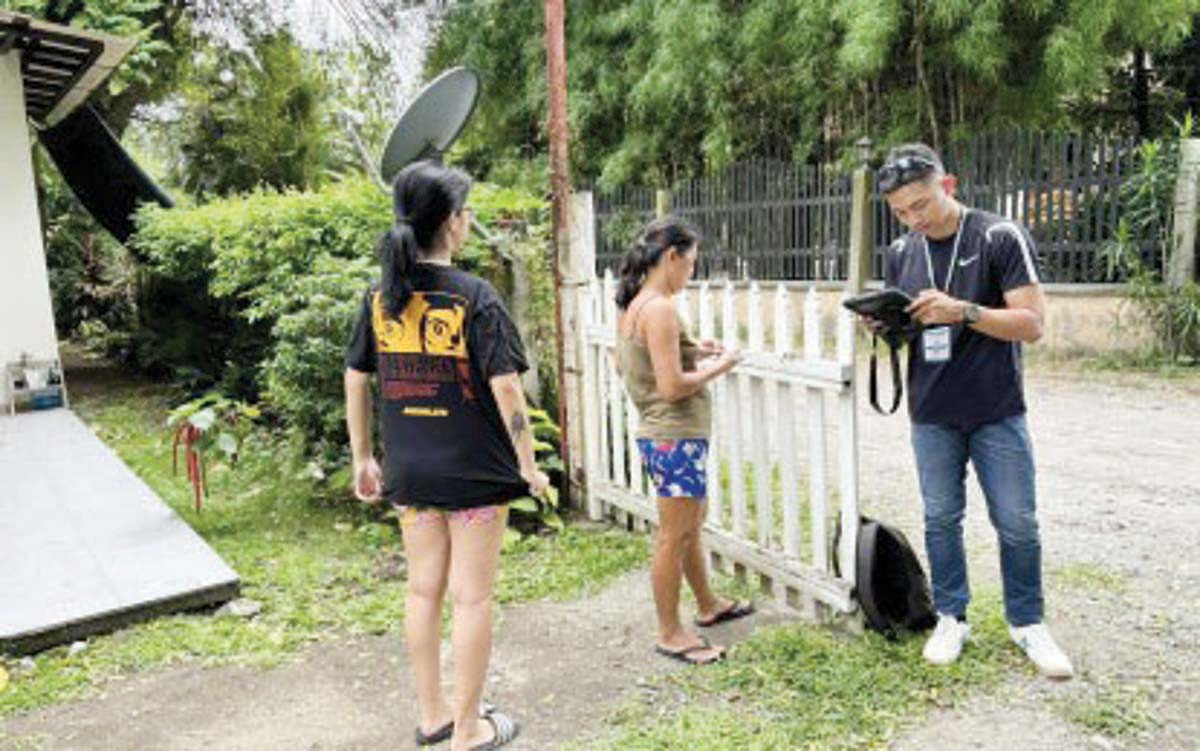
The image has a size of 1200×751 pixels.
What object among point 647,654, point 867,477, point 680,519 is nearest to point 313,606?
point 647,654

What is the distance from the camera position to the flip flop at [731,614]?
3.75 meters

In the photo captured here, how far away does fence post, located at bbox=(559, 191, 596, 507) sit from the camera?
16.3 feet

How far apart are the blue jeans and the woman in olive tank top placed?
738 mm

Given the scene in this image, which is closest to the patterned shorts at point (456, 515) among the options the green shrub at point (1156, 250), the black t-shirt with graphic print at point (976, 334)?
the black t-shirt with graphic print at point (976, 334)

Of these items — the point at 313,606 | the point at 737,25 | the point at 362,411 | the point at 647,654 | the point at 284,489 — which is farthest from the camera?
the point at 737,25

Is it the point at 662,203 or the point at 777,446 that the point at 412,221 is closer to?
the point at 777,446

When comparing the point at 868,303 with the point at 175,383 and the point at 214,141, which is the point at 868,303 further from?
the point at 214,141

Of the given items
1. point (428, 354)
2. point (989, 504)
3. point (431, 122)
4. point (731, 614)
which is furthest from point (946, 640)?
point (431, 122)

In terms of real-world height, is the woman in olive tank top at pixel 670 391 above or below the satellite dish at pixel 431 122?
below

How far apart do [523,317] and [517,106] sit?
10.3m

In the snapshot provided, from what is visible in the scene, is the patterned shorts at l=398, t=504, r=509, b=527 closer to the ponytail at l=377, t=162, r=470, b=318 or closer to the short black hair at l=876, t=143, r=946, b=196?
the ponytail at l=377, t=162, r=470, b=318

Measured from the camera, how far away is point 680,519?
3.36 metres

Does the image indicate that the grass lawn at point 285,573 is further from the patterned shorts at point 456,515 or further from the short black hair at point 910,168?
the short black hair at point 910,168

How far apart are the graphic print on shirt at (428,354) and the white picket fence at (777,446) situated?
4.24 feet
